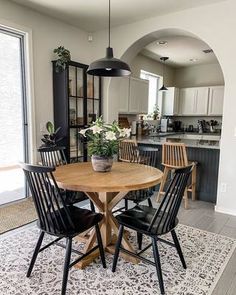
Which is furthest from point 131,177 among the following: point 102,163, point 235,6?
point 235,6

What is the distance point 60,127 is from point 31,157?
67cm

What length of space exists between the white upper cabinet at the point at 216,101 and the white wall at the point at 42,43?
14.0 feet

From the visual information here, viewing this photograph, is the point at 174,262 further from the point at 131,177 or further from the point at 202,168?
the point at 202,168

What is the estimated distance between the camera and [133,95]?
5.67 meters

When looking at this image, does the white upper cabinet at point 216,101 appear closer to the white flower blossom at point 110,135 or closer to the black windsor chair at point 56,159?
the black windsor chair at point 56,159

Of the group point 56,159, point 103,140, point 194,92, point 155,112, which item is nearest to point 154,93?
point 155,112

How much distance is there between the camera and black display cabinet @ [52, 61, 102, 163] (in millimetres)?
3991

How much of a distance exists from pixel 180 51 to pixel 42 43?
11.2 ft

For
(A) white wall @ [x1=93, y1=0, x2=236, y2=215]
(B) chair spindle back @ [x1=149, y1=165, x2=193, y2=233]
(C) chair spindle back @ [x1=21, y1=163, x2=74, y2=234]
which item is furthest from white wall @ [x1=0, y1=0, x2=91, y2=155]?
(B) chair spindle back @ [x1=149, y1=165, x2=193, y2=233]

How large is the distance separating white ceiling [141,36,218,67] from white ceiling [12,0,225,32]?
101 centimetres

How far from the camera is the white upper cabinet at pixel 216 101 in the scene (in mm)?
6777

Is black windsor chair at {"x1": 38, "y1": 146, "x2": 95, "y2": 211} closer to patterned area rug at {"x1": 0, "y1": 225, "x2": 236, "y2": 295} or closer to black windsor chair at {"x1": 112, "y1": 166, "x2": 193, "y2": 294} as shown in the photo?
patterned area rug at {"x1": 0, "y1": 225, "x2": 236, "y2": 295}

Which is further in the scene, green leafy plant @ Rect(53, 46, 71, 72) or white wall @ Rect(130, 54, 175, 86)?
white wall @ Rect(130, 54, 175, 86)

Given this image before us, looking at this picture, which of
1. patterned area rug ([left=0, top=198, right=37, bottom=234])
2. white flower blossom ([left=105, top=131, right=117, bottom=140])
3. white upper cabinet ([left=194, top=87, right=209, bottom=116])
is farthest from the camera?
white upper cabinet ([left=194, top=87, right=209, bottom=116])
